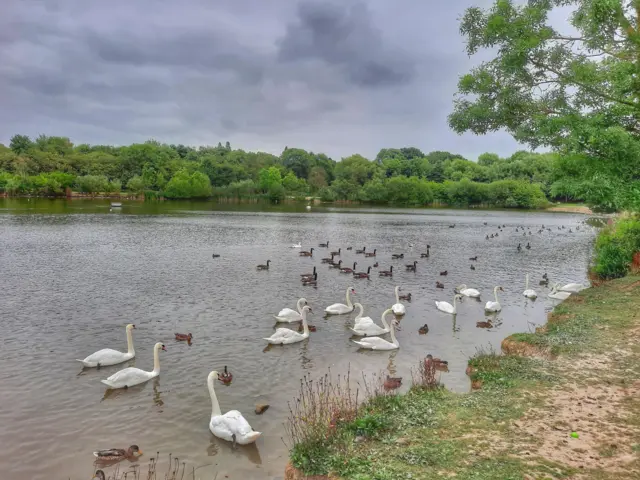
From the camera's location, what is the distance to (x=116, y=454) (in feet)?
28.0

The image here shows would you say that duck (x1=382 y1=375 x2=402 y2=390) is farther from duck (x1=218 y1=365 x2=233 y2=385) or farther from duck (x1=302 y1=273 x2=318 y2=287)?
duck (x1=302 y1=273 x2=318 y2=287)

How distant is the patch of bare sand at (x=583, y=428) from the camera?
22.8 ft

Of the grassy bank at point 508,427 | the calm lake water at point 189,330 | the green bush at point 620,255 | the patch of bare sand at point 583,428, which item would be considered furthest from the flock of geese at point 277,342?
the patch of bare sand at point 583,428

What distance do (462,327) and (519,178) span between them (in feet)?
431

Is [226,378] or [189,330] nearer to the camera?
[226,378]

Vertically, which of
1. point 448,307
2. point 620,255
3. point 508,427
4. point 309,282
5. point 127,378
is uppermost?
point 620,255

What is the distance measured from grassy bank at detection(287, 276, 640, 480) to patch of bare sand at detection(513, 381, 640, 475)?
0.05ft

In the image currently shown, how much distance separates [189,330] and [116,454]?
8.02 m

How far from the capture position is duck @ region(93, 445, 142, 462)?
27.9 feet

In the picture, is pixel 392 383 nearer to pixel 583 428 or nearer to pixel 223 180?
pixel 583 428

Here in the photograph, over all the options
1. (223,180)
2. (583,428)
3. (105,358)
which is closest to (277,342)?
(105,358)

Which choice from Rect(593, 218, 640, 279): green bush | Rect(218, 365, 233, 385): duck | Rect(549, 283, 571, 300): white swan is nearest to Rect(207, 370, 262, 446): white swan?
Rect(218, 365, 233, 385): duck

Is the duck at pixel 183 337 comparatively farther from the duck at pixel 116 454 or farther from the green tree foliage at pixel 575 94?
the green tree foliage at pixel 575 94

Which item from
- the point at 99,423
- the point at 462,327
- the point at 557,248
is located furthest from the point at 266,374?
the point at 557,248
